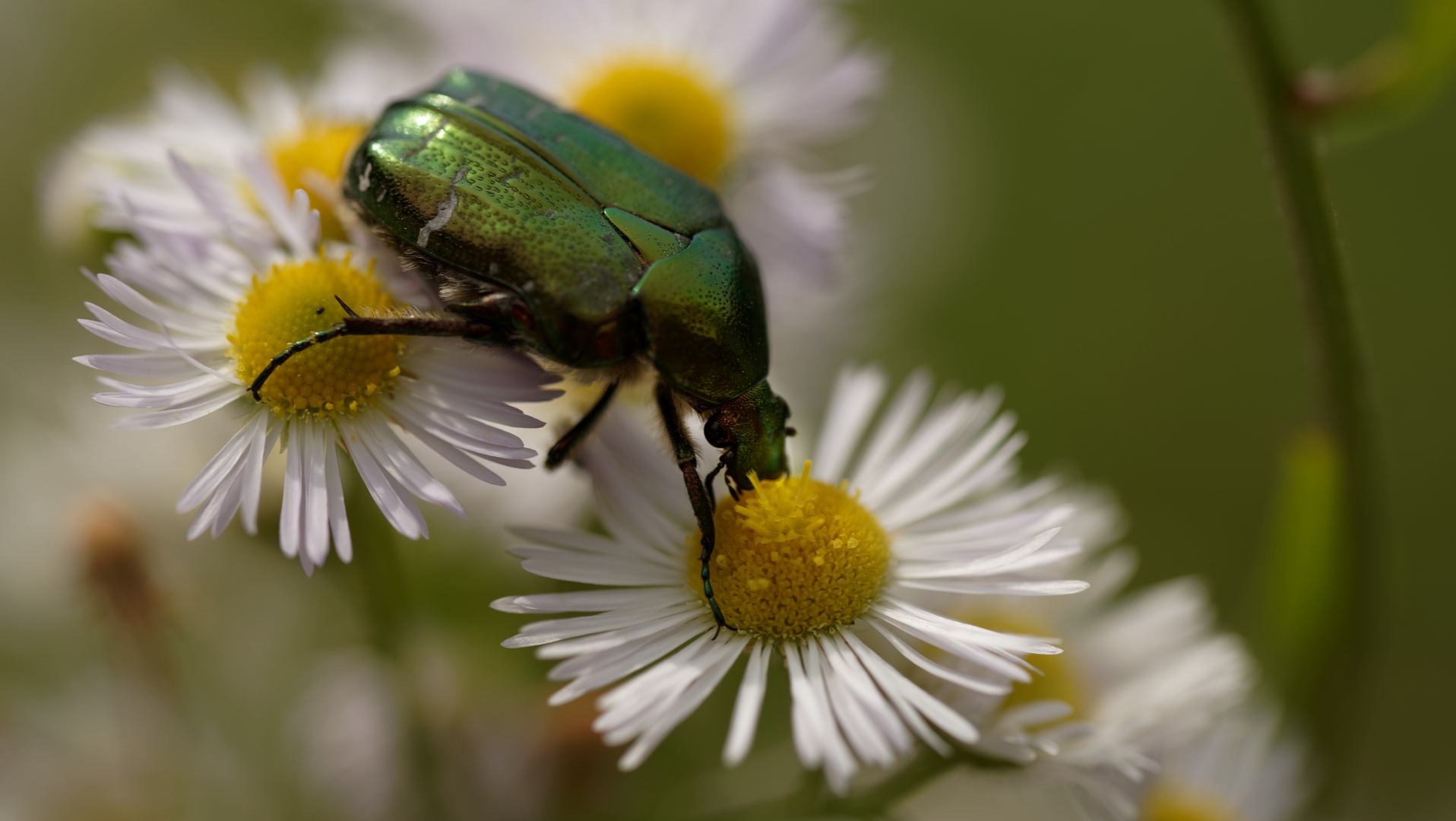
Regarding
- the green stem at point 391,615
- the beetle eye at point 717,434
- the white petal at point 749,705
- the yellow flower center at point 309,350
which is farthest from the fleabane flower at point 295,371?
the white petal at point 749,705

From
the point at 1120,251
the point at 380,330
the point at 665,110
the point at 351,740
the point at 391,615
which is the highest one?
the point at 1120,251

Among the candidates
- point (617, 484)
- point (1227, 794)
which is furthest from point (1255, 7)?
point (1227, 794)

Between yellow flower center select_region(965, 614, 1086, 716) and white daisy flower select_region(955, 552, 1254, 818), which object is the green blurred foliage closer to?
white daisy flower select_region(955, 552, 1254, 818)

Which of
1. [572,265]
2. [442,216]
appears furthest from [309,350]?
[572,265]

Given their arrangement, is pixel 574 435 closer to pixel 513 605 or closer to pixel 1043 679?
pixel 513 605

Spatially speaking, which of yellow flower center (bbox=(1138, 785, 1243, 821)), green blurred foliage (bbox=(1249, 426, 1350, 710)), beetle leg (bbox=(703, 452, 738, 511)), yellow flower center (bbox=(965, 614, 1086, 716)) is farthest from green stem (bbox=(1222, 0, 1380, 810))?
beetle leg (bbox=(703, 452, 738, 511))

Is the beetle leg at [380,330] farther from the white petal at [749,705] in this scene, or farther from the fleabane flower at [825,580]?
the white petal at [749,705]
